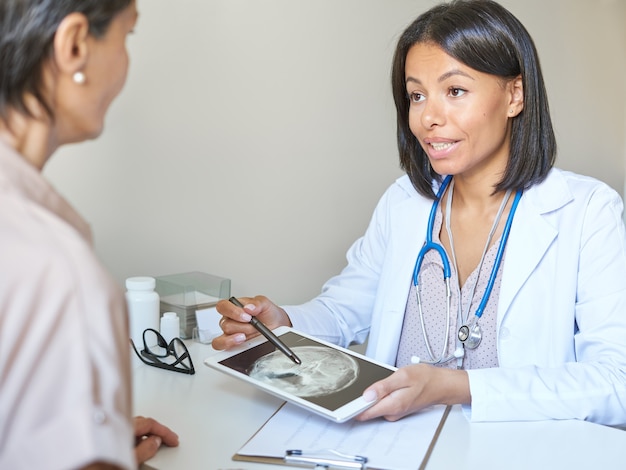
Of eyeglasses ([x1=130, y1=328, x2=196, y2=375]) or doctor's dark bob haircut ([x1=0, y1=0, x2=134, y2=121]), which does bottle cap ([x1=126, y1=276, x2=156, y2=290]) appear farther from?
doctor's dark bob haircut ([x1=0, y1=0, x2=134, y2=121])

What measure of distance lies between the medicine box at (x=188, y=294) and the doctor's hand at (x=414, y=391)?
63 centimetres

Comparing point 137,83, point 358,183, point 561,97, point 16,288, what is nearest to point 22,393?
point 16,288

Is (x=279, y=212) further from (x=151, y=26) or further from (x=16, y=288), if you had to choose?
(x=16, y=288)

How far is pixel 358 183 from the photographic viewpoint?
7.06 ft

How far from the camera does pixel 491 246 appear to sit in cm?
145

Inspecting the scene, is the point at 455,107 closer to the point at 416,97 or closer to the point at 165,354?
the point at 416,97

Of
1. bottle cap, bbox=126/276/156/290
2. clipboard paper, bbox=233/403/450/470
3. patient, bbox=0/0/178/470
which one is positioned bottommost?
bottle cap, bbox=126/276/156/290

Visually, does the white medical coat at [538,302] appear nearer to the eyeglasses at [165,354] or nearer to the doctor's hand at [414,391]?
the doctor's hand at [414,391]

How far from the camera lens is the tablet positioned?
1.00 m

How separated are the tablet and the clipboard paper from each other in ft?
0.13

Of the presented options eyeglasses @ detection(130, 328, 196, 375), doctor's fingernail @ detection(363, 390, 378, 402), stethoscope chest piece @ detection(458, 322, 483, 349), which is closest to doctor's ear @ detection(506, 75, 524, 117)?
stethoscope chest piece @ detection(458, 322, 483, 349)

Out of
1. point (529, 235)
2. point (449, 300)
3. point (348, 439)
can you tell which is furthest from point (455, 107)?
point (348, 439)

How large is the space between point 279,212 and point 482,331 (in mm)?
765

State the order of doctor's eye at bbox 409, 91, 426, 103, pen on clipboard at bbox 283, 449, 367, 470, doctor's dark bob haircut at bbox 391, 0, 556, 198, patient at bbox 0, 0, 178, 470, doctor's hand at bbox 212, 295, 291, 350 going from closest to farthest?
1. patient at bbox 0, 0, 178, 470
2. pen on clipboard at bbox 283, 449, 367, 470
3. doctor's hand at bbox 212, 295, 291, 350
4. doctor's dark bob haircut at bbox 391, 0, 556, 198
5. doctor's eye at bbox 409, 91, 426, 103
